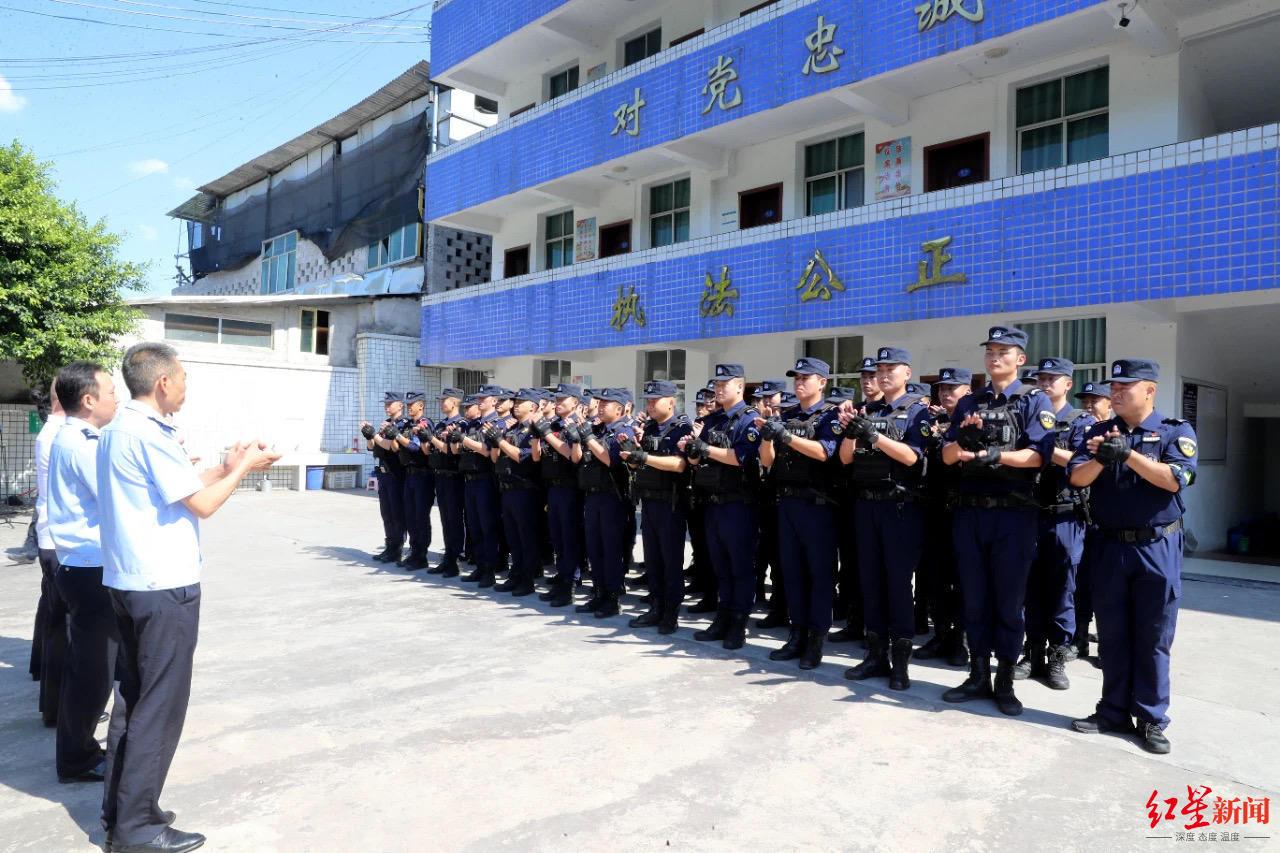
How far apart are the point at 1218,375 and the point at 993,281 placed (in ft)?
11.6

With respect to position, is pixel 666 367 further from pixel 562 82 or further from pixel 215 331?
pixel 215 331

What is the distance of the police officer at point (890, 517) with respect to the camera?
4.68 m

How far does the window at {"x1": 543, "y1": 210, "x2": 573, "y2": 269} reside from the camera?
16.5 metres

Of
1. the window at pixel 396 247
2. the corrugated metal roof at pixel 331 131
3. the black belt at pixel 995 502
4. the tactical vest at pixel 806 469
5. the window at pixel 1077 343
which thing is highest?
the corrugated metal roof at pixel 331 131

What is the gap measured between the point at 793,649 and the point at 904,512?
50.8 inches

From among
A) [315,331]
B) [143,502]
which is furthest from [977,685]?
[315,331]

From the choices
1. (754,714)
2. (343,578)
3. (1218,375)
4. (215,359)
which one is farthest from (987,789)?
(215,359)

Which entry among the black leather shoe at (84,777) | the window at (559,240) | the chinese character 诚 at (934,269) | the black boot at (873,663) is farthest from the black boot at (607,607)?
the window at (559,240)

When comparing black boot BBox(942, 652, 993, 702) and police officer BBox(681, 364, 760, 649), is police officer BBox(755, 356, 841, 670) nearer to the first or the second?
police officer BBox(681, 364, 760, 649)

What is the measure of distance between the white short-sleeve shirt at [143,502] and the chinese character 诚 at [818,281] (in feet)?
29.4

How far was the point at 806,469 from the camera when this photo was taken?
5.11 m

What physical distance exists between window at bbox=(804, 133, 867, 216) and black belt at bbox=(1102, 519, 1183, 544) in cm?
834

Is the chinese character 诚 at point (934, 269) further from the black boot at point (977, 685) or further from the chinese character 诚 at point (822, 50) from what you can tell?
the black boot at point (977, 685)

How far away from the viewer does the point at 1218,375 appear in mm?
10102
